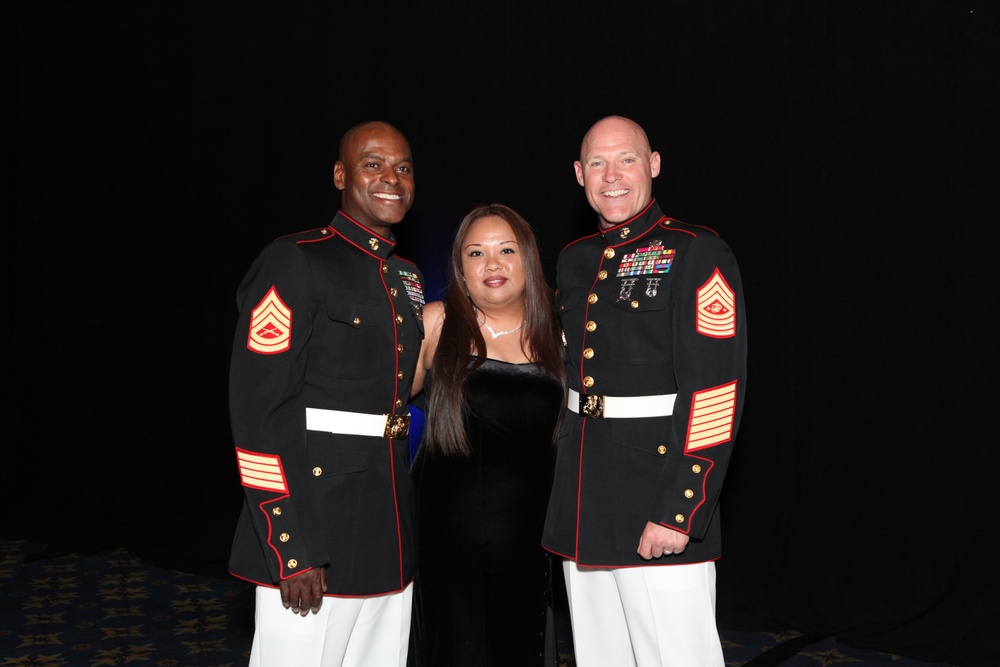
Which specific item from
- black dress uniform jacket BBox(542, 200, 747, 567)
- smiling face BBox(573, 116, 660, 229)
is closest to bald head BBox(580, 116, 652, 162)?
smiling face BBox(573, 116, 660, 229)

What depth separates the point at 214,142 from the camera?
5305 mm

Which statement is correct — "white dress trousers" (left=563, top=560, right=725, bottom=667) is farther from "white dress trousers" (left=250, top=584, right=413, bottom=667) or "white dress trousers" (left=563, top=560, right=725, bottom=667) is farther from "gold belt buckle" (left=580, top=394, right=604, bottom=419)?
"white dress trousers" (left=250, top=584, right=413, bottom=667)

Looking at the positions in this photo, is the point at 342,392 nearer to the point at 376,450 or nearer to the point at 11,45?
the point at 376,450

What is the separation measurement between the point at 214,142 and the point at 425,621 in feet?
11.6

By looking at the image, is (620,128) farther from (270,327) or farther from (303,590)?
(303,590)

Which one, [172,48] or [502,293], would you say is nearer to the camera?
[502,293]

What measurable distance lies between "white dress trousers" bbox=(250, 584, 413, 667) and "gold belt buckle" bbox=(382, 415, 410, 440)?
392mm

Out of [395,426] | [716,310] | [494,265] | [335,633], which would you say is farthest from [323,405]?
[716,310]

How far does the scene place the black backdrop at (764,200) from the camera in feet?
11.9

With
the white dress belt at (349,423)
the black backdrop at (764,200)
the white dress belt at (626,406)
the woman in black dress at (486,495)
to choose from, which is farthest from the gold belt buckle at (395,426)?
the black backdrop at (764,200)

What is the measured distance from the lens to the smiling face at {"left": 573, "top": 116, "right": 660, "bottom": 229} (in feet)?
8.21

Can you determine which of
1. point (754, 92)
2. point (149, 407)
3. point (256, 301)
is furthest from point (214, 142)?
point (256, 301)

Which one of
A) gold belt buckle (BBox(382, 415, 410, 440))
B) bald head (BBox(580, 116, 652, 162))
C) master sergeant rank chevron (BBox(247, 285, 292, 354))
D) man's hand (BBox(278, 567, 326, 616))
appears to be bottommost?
man's hand (BBox(278, 567, 326, 616))

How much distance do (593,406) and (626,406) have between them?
0.30ft
